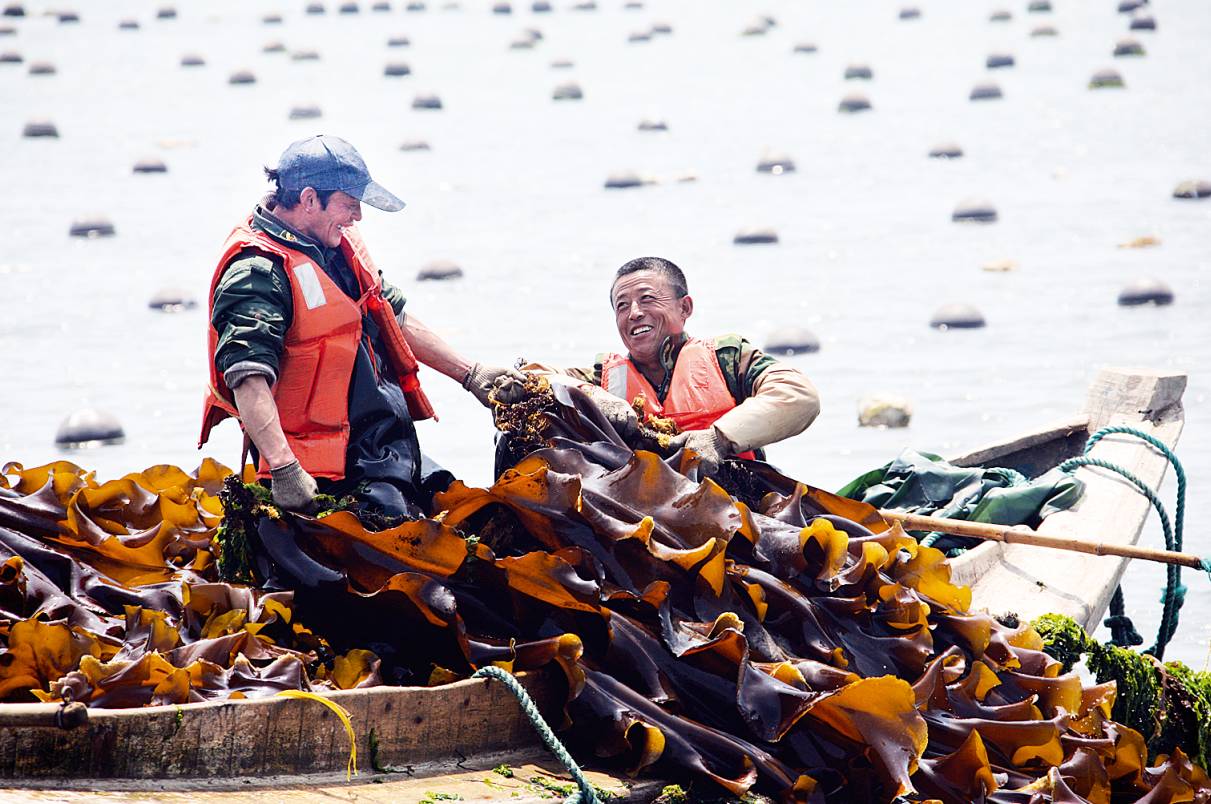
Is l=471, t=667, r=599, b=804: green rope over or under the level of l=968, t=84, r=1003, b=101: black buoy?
over

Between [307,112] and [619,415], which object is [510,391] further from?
[307,112]

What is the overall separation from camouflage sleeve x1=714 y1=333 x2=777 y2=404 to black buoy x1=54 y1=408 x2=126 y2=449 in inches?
224

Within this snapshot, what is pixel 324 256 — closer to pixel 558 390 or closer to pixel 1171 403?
pixel 558 390

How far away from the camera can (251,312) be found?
13.4 ft

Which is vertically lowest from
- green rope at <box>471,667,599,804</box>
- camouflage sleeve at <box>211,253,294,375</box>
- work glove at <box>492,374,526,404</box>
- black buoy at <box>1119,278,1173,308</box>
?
black buoy at <box>1119,278,1173,308</box>

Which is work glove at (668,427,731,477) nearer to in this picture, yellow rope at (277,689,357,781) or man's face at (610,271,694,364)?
man's face at (610,271,694,364)

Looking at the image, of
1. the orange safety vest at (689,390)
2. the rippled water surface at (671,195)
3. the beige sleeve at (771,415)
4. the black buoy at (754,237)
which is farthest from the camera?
the black buoy at (754,237)

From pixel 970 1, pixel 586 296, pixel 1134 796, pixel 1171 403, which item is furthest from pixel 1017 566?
pixel 970 1

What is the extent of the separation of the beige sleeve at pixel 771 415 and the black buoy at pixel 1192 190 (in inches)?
438

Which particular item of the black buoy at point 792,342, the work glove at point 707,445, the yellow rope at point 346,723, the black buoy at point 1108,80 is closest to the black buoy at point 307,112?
the black buoy at point 792,342

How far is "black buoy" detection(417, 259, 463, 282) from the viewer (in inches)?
514

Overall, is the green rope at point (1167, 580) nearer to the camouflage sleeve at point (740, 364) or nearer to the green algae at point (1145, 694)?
the green algae at point (1145, 694)

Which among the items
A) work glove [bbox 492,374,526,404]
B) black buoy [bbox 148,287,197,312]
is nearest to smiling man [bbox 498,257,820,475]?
work glove [bbox 492,374,526,404]

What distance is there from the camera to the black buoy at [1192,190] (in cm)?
1470
